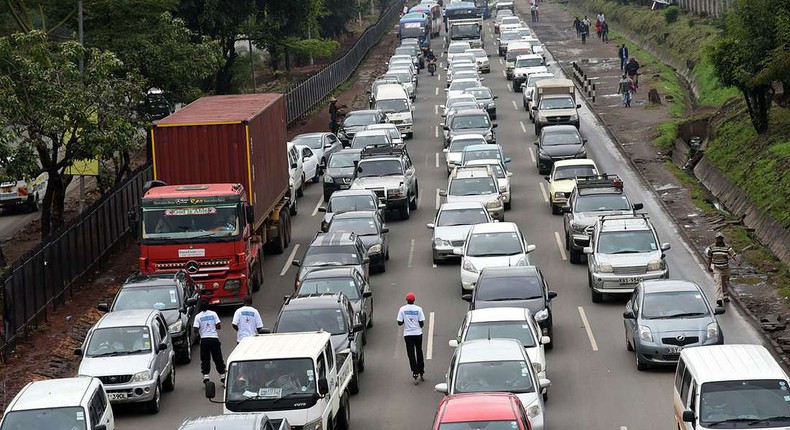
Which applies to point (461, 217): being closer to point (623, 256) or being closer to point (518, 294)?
point (623, 256)

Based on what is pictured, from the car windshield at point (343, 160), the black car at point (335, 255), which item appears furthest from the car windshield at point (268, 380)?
the car windshield at point (343, 160)

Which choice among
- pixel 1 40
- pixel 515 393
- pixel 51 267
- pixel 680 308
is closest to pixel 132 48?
pixel 1 40

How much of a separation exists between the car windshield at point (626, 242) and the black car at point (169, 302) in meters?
9.14

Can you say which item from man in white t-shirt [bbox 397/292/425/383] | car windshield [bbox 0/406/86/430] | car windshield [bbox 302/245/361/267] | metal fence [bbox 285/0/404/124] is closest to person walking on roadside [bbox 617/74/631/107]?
metal fence [bbox 285/0/404/124]

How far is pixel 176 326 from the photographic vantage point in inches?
1084

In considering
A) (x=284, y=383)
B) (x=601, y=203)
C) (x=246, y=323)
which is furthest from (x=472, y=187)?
(x=284, y=383)

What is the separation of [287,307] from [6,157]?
413 inches

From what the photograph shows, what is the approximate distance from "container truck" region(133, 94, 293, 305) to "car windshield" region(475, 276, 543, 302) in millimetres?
6135

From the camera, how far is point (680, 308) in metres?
25.3

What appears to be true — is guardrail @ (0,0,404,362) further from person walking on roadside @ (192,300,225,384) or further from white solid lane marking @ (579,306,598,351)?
white solid lane marking @ (579,306,598,351)

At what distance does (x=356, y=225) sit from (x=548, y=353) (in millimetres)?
9751

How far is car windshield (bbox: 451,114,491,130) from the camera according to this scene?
5262cm

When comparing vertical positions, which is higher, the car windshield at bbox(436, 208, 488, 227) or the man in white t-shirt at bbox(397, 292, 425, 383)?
the car windshield at bbox(436, 208, 488, 227)

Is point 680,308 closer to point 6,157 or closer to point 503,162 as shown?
point 6,157
